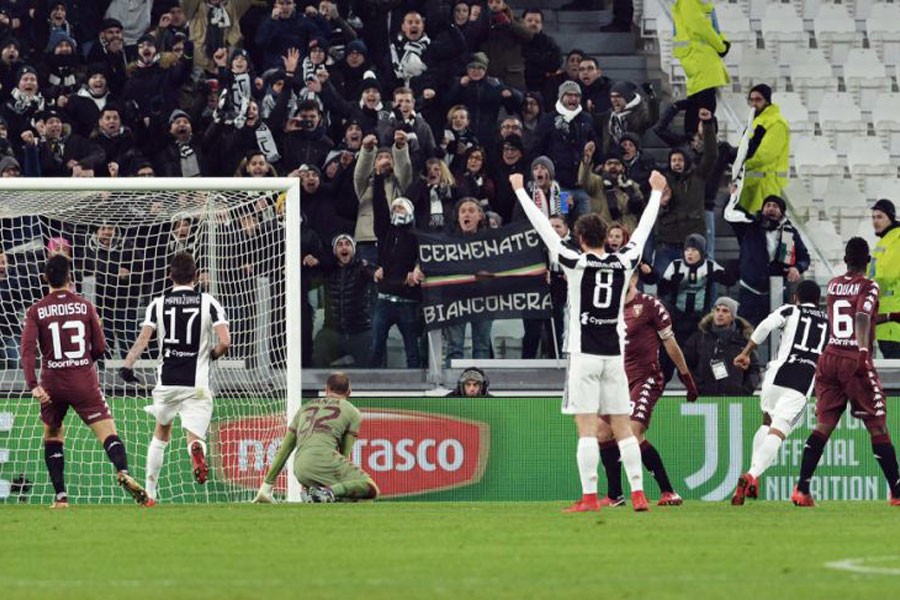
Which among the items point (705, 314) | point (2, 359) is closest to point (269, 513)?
point (2, 359)

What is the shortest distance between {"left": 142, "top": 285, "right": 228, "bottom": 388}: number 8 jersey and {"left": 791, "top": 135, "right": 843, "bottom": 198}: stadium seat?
1094 cm

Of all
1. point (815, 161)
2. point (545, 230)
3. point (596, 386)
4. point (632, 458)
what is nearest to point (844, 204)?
point (815, 161)

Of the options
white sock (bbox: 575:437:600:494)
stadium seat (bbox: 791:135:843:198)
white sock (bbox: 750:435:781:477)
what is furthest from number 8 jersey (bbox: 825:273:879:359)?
stadium seat (bbox: 791:135:843:198)

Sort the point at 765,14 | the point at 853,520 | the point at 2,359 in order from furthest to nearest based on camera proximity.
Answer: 1. the point at 765,14
2. the point at 2,359
3. the point at 853,520

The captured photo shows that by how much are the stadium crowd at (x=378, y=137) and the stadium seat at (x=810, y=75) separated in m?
2.59

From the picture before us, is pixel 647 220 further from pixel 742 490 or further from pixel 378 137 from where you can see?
pixel 378 137

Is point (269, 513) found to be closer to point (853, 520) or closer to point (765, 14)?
point (853, 520)

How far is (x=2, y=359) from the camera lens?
63.9 feet

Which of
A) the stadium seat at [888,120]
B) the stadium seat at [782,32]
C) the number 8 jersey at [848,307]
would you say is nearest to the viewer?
the number 8 jersey at [848,307]

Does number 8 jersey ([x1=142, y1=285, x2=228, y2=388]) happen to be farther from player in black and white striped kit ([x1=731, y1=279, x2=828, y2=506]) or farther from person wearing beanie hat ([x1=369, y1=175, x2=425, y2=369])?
player in black and white striped kit ([x1=731, y1=279, x2=828, y2=506])

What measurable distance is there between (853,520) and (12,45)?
12.5 meters

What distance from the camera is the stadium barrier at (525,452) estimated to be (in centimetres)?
2014

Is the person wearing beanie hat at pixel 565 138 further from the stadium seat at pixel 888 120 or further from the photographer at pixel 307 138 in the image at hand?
the stadium seat at pixel 888 120

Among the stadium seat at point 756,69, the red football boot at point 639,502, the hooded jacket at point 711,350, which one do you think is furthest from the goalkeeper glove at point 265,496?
the stadium seat at point 756,69
